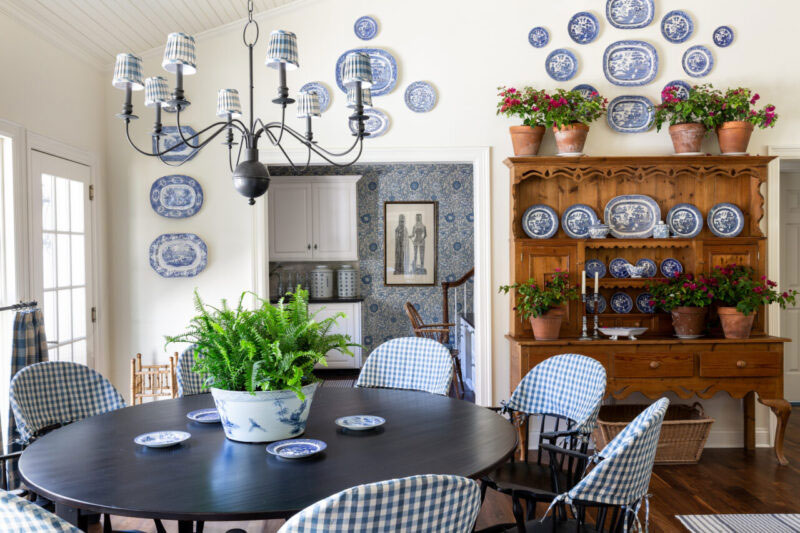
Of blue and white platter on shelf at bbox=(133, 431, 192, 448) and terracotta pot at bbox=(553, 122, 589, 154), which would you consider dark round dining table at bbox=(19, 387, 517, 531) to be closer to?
blue and white platter on shelf at bbox=(133, 431, 192, 448)

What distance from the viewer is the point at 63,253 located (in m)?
3.79

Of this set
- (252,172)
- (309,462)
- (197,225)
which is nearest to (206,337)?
(309,462)

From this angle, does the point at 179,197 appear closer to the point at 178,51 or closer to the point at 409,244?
the point at 178,51

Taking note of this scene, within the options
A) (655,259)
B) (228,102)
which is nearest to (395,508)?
(228,102)

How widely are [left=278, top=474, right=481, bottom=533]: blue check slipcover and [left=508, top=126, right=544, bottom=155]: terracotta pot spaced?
3.11 metres

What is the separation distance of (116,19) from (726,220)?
3889 mm

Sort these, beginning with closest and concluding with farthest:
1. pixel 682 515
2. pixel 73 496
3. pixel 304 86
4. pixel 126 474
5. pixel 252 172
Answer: pixel 73 496 → pixel 126 474 → pixel 252 172 → pixel 682 515 → pixel 304 86

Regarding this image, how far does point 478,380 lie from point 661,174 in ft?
5.89

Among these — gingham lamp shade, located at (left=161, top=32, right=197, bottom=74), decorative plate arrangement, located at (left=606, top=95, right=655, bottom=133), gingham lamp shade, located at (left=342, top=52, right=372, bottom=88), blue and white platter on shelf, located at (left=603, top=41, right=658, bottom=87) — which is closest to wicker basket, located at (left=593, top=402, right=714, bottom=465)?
decorative plate arrangement, located at (left=606, top=95, right=655, bottom=133)

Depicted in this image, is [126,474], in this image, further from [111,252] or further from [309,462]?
[111,252]

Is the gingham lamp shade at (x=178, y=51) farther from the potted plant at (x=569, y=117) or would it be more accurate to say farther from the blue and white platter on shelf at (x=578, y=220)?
the blue and white platter on shelf at (x=578, y=220)

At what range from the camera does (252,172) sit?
2381mm

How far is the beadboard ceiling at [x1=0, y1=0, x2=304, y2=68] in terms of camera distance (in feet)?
11.0

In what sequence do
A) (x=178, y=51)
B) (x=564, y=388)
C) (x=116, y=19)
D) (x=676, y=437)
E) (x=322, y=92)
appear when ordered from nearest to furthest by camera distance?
(x=178, y=51) < (x=564, y=388) < (x=116, y=19) < (x=676, y=437) < (x=322, y=92)
